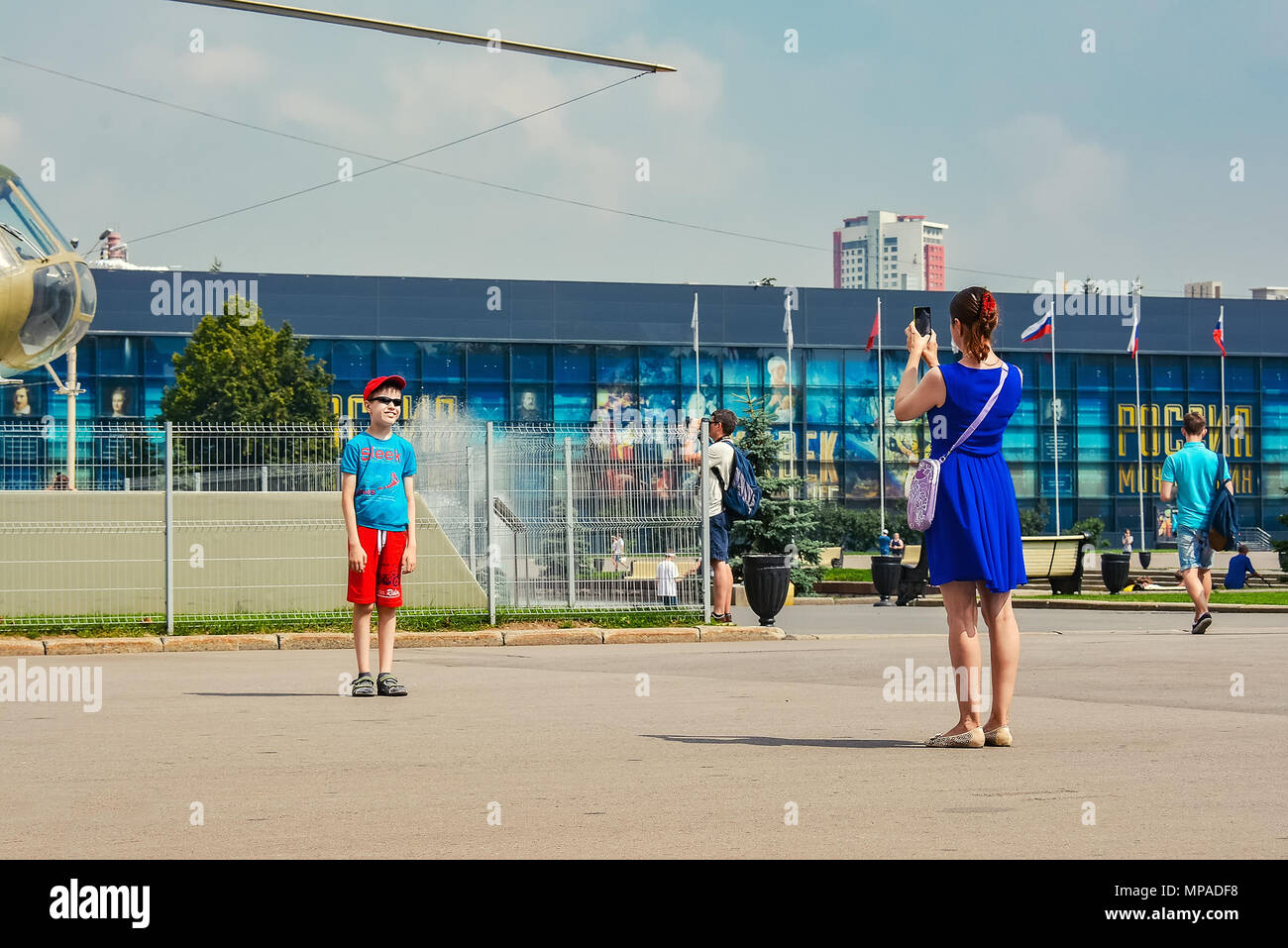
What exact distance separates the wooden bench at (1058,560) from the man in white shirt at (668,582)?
10.7 meters

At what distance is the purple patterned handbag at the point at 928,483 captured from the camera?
7.56m

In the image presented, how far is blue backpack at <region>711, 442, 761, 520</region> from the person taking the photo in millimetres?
16609

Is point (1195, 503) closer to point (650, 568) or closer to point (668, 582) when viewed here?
point (668, 582)

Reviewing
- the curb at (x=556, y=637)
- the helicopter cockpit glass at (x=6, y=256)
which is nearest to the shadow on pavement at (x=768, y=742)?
the helicopter cockpit glass at (x=6, y=256)

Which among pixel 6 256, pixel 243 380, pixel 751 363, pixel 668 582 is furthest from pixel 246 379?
pixel 6 256

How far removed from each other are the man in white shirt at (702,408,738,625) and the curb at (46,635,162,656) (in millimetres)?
5749

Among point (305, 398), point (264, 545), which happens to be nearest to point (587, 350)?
point (305, 398)

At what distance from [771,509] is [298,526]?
960 centimetres

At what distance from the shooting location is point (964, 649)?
7.54m

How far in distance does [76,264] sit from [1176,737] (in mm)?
5871

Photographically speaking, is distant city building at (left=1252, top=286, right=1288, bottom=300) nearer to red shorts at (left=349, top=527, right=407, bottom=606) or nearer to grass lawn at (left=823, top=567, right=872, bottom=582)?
grass lawn at (left=823, top=567, right=872, bottom=582)
